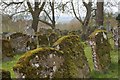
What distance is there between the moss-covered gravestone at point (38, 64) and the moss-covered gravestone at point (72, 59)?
1.06ft

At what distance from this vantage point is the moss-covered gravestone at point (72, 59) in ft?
24.1

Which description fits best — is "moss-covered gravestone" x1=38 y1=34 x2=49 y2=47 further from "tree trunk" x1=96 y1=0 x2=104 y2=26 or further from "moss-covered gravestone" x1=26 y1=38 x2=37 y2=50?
"tree trunk" x1=96 y1=0 x2=104 y2=26

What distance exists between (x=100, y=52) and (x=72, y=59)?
97.4 inches

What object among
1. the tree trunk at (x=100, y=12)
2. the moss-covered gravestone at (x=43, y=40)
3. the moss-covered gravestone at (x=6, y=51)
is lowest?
the moss-covered gravestone at (x=6, y=51)

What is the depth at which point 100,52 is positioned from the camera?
10.4m

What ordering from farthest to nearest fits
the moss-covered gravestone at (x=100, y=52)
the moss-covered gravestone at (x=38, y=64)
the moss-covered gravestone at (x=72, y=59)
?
the moss-covered gravestone at (x=100, y=52)
the moss-covered gravestone at (x=72, y=59)
the moss-covered gravestone at (x=38, y=64)

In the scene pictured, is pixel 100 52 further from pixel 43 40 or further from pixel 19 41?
pixel 43 40

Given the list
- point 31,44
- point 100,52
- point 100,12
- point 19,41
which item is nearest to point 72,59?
point 100,52

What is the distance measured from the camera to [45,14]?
122 feet

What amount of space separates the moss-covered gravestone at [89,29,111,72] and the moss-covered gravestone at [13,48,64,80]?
141 inches

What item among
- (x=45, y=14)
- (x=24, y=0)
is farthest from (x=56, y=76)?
(x=45, y=14)

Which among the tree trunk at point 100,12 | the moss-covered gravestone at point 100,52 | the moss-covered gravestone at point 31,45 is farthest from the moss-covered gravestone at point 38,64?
the tree trunk at point 100,12

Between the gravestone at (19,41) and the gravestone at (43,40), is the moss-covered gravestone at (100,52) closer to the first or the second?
the gravestone at (19,41)

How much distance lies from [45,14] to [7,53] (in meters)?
22.6
